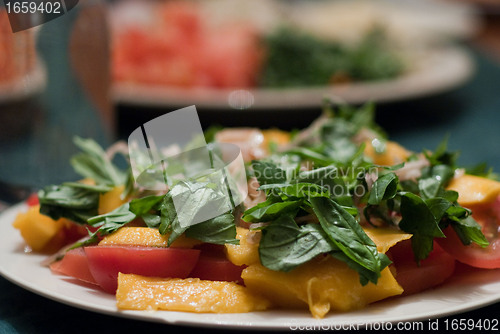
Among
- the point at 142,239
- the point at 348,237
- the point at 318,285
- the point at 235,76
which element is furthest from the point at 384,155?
the point at 235,76

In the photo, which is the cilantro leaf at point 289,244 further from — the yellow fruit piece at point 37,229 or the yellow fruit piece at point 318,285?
the yellow fruit piece at point 37,229

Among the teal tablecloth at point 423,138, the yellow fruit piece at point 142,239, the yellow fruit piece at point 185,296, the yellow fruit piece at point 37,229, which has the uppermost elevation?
the yellow fruit piece at point 142,239

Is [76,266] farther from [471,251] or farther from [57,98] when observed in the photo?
[57,98]

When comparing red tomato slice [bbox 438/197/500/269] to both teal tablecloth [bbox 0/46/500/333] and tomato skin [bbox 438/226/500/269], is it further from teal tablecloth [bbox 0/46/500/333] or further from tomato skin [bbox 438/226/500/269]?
teal tablecloth [bbox 0/46/500/333]

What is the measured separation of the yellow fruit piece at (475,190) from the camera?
1.64m

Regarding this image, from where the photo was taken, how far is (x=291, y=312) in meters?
1.36

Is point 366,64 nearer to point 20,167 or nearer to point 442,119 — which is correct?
point 442,119

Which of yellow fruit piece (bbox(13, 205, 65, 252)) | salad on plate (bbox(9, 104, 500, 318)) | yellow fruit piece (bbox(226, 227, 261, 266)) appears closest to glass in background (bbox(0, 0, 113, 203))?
yellow fruit piece (bbox(13, 205, 65, 252))

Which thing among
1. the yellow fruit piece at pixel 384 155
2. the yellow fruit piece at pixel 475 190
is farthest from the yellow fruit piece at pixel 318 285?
the yellow fruit piece at pixel 384 155

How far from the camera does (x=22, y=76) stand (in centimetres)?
297

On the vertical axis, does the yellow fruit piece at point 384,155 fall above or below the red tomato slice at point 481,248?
above

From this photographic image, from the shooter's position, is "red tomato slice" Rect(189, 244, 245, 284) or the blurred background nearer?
"red tomato slice" Rect(189, 244, 245, 284)

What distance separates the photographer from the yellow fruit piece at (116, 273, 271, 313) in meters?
1.34

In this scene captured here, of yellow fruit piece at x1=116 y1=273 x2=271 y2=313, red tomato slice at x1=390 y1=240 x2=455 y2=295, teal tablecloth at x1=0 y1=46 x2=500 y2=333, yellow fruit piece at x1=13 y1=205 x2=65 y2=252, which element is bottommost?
teal tablecloth at x1=0 y1=46 x2=500 y2=333
